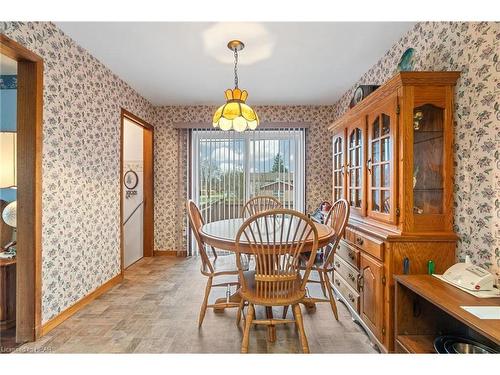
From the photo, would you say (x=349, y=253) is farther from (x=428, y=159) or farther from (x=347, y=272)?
(x=428, y=159)

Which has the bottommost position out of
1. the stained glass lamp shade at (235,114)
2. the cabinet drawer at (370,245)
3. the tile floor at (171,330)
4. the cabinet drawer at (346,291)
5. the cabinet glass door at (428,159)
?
the tile floor at (171,330)

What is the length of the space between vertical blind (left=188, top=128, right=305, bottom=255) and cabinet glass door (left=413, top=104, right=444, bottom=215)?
2558mm

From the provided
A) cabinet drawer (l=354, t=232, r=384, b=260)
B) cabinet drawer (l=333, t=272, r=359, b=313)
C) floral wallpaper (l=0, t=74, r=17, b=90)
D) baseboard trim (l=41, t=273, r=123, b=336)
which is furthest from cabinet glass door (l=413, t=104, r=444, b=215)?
floral wallpaper (l=0, t=74, r=17, b=90)

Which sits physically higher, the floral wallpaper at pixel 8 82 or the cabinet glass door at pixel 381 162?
the floral wallpaper at pixel 8 82

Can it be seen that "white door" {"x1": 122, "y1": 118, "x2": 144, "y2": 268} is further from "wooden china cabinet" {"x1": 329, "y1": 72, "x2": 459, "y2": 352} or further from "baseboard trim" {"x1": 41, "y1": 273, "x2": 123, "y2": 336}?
"wooden china cabinet" {"x1": 329, "y1": 72, "x2": 459, "y2": 352}

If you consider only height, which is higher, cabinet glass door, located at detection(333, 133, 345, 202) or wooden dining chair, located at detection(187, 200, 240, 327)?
cabinet glass door, located at detection(333, 133, 345, 202)

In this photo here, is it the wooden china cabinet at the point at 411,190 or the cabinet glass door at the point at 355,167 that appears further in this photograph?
the cabinet glass door at the point at 355,167

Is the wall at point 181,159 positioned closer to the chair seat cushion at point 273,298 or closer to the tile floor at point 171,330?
the tile floor at point 171,330

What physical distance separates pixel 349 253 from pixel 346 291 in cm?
37

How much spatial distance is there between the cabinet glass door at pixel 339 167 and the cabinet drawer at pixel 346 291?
0.85 meters

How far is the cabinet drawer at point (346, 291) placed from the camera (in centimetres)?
210

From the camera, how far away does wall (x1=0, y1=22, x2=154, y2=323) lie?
203 cm

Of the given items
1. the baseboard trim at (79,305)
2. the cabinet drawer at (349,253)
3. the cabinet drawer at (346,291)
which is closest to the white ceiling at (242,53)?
the cabinet drawer at (349,253)
